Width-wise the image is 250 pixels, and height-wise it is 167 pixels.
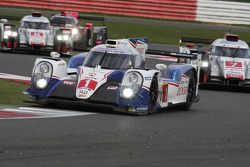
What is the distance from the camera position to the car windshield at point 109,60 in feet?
47.1

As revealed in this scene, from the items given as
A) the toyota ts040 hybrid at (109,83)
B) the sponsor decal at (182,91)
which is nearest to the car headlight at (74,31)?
the sponsor decal at (182,91)

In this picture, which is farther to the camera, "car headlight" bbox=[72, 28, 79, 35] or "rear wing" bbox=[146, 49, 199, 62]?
"car headlight" bbox=[72, 28, 79, 35]

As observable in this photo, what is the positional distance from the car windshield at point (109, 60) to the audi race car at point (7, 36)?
552 inches

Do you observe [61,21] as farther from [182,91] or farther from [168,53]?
[182,91]

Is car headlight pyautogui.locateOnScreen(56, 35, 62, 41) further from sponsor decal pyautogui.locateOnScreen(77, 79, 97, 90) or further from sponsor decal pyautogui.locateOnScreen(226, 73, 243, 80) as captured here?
sponsor decal pyautogui.locateOnScreen(77, 79, 97, 90)

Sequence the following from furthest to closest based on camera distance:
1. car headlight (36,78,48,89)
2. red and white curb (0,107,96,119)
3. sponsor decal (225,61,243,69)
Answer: sponsor decal (225,61,243,69)
car headlight (36,78,48,89)
red and white curb (0,107,96,119)

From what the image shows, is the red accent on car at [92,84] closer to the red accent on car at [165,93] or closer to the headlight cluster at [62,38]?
the red accent on car at [165,93]

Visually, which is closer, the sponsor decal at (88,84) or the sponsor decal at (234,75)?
the sponsor decal at (88,84)

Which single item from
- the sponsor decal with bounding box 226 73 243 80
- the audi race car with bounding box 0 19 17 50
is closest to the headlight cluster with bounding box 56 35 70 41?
the audi race car with bounding box 0 19 17 50

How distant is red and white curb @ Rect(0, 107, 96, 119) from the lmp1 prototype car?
8.91 metres

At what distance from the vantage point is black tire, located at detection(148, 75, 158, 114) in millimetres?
13898

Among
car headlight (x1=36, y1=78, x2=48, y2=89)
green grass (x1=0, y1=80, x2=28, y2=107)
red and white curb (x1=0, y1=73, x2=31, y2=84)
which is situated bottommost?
red and white curb (x1=0, y1=73, x2=31, y2=84)

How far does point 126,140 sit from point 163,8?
1395 inches

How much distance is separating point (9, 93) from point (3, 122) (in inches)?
191
